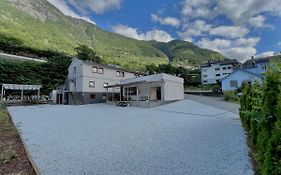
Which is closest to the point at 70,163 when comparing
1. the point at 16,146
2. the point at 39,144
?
the point at 39,144

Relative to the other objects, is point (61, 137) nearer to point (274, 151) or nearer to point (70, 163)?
point (70, 163)

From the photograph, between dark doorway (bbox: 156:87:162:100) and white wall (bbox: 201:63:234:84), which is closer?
dark doorway (bbox: 156:87:162:100)

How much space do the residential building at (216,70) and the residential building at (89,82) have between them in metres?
35.0

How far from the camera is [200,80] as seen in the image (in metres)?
53.7

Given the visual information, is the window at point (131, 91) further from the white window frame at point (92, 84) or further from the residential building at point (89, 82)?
the white window frame at point (92, 84)

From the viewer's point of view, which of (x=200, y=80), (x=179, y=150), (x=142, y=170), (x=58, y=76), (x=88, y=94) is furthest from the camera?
(x=200, y=80)

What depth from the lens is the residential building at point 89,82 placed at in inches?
995

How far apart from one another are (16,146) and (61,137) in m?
1.52

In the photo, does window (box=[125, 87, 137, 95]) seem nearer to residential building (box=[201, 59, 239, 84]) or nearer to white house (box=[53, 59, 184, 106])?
white house (box=[53, 59, 184, 106])

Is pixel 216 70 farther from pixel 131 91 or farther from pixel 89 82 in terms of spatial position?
pixel 89 82

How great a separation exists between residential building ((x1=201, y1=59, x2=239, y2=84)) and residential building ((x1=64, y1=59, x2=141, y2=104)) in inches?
1378

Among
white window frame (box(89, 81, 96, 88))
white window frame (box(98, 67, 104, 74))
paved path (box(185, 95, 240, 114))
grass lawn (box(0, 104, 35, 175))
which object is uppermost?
white window frame (box(98, 67, 104, 74))

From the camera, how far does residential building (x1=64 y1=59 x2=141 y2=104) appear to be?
25281 mm


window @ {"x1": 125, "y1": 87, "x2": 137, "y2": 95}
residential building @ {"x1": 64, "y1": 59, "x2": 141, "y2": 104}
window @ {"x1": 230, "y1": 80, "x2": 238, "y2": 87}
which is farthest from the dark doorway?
window @ {"x1": 230, "y1": 80, "x2": 238, "y2": 87}
